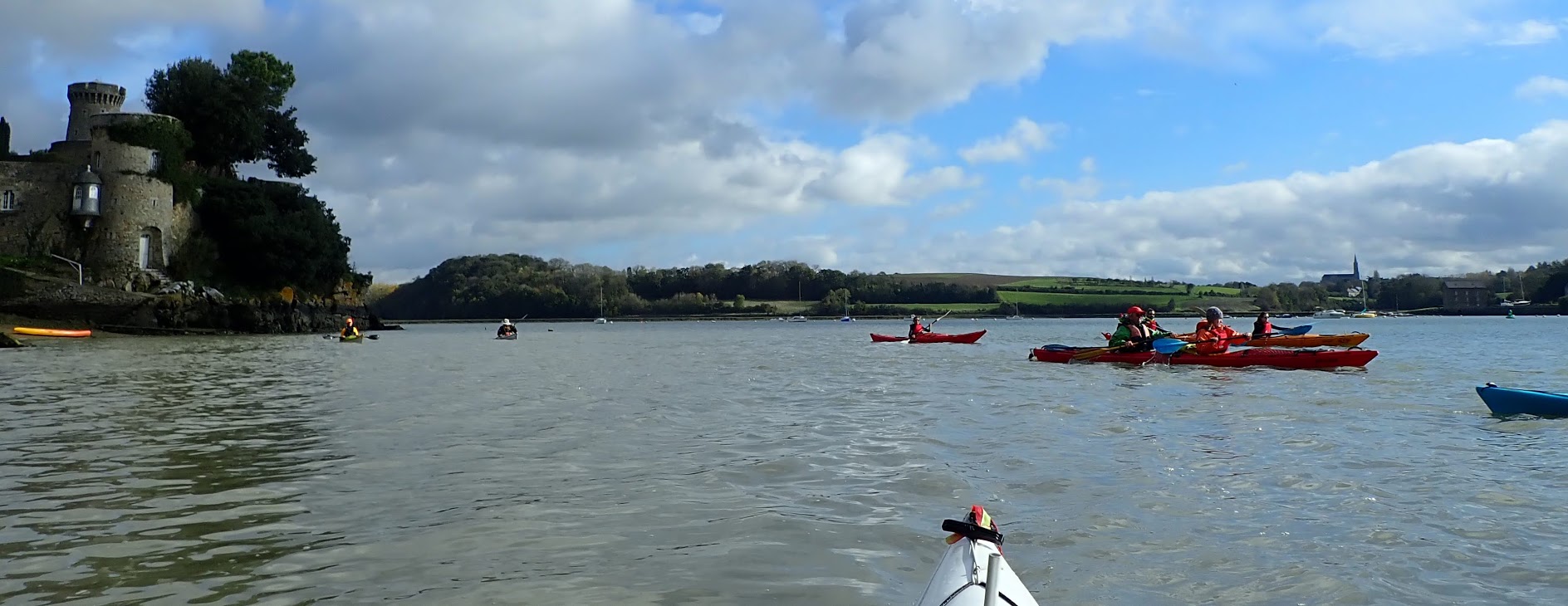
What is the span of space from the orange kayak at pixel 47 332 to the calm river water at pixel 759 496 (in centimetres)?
3044

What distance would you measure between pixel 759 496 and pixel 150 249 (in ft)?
214

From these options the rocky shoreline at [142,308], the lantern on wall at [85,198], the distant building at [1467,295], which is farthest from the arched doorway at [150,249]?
the distant building at [1467,295]

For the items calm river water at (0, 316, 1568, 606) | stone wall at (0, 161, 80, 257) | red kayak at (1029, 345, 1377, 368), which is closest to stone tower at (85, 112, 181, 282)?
stone wall at (0, 161, 80, 257)

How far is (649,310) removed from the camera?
17212 centimetres

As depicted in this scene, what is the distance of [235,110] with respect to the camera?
222ft

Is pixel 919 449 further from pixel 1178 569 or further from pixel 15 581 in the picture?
pixel 15 581

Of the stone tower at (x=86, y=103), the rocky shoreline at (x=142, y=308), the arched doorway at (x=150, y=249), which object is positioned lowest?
the rocky shoreline at (x=142, y=308)

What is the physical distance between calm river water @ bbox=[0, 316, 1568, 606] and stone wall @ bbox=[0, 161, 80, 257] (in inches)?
1882

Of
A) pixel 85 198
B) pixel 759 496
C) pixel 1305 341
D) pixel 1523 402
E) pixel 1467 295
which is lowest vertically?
pixel 759 496

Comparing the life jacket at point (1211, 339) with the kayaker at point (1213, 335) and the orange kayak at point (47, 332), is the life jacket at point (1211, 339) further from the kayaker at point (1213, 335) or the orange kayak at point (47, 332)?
the orange kayak at point (47, 332)

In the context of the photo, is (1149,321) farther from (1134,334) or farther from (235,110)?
(235,110)

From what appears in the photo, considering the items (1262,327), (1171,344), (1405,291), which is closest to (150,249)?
(1171,344)

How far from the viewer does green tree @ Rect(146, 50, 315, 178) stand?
6662 centimetres

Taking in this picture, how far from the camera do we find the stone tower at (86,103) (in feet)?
203
